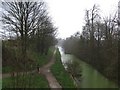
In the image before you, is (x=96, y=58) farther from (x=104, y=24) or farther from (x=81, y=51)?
(x=81, y=51)

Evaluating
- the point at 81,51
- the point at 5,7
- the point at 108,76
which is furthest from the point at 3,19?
the point at 81,51

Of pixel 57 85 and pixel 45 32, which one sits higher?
pixel 45 32

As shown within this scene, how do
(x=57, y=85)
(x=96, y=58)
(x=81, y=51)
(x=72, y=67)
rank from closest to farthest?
(x=57, y=85)
(x=72, y=67)
(x=96, y=58)
(x=81, y=51)

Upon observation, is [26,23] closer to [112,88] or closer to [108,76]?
[108,76]

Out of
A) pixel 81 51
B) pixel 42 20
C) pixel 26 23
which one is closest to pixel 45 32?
pixel 42 20

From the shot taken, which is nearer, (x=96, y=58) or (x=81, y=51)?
(x=96, y=58)

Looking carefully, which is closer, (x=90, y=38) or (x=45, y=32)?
(x=45, y=32)

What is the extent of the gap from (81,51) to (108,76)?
76.7ft

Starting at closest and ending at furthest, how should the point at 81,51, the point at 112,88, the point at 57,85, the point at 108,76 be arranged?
1. the point at 57,85
2. the point at 112,88
3. the point at 108,76
4. the point at 81,51

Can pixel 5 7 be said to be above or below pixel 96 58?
Result: above

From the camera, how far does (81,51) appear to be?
168ft

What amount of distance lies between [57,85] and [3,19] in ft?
53.0

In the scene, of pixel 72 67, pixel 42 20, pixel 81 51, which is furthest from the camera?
pixel 81 51

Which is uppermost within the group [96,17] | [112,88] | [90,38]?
[96,17]
